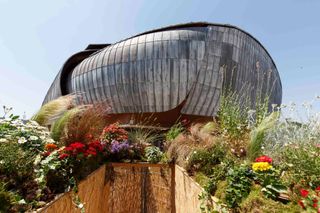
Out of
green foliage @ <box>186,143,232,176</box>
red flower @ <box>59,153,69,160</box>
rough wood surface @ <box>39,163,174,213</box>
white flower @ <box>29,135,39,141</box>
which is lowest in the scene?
rough wood surface @ <box>39,163,174,213</box>

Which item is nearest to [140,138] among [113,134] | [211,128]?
[113,134]

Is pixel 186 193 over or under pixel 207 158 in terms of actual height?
under

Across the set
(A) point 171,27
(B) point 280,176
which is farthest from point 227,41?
(B) point 280,176

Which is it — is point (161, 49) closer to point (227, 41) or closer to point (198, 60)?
point (198, 60)

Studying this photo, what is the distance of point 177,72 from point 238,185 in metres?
9.84

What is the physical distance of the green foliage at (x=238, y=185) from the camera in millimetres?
2717

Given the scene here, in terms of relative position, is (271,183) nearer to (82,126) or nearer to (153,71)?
(82,126)

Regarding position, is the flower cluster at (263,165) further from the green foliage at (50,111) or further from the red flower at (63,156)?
the green foliage at (50,111)

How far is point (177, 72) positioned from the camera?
12375 mm

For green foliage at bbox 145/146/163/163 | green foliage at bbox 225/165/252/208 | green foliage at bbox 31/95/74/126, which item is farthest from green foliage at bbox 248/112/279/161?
green foliage at bbox 31/95/74/126

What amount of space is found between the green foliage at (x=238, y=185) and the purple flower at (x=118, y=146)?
7.80 feet

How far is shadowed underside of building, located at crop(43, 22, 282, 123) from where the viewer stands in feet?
40.6

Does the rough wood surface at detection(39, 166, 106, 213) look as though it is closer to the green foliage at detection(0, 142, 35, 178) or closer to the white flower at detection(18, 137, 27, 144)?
the green foliage at detection(0, 142, 35, 178)

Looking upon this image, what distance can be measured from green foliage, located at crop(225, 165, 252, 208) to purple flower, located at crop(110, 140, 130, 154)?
2.38 metres
